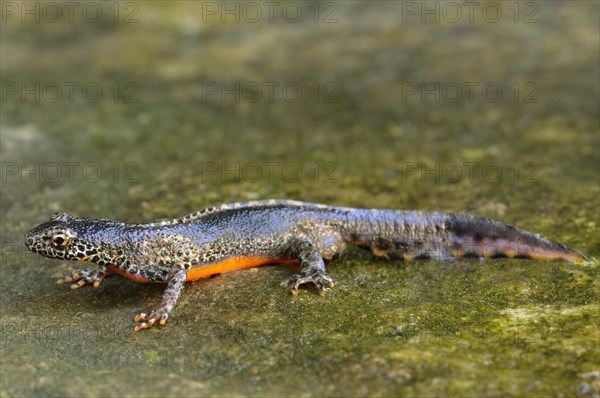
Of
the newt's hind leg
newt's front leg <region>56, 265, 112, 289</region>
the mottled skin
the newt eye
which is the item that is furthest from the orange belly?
the newt eye

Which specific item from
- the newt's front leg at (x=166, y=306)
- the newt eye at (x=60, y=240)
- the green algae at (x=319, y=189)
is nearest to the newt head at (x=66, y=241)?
the newt eye at (x=60, y=240)

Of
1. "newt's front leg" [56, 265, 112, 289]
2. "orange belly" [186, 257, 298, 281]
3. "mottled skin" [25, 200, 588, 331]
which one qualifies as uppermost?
"mottled skin" [25, 200, 588, 331]

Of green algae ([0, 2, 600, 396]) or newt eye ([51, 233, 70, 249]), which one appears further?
newt eye ([51, 233, 70, 249])

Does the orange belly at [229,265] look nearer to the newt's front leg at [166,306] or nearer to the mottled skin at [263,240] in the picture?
the mottled skin at [263,240]

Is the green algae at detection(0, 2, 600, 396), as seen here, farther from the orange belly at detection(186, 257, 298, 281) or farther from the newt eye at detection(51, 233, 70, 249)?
the newt eye at detection(51, 233, 70, 249)

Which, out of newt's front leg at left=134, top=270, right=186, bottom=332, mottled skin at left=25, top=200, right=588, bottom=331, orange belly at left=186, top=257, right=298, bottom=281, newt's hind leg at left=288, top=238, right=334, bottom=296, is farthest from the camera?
orange belly at left=186, top=257, right=298, bottom=281

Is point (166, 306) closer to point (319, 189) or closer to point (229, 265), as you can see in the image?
point (229, 265)

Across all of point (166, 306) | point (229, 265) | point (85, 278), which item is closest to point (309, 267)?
point (229, 265)
